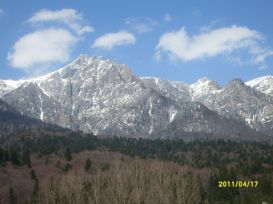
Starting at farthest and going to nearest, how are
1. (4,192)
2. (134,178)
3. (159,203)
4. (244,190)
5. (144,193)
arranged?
(244,190) → (4,192) → (134,178) → (144,193) → (159,203)

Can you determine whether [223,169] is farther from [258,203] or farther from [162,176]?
[162,176]

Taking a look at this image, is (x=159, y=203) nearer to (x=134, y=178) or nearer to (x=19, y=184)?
(x=134, y=178)

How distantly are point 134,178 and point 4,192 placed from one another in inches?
2243

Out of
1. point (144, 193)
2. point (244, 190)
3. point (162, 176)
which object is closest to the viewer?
point (144, 193)

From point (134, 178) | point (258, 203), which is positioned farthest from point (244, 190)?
point (134, 178)

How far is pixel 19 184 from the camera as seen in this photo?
173375 millimetres

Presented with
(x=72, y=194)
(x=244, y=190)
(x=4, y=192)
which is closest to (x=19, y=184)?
(x=4, y=192)

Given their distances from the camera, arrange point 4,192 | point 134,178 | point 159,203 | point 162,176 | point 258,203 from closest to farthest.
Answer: point 159,203
point 134,178
point 162,176
point 258,203
point 4,192

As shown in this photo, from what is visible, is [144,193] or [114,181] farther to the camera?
[114,181]

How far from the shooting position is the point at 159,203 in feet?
330

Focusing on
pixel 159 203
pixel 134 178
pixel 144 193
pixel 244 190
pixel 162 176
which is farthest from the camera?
pixel 244 190

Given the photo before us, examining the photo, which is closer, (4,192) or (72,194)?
(72,194)

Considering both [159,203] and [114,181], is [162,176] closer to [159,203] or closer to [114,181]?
[114,181]

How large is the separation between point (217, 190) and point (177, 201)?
59.6 meters
